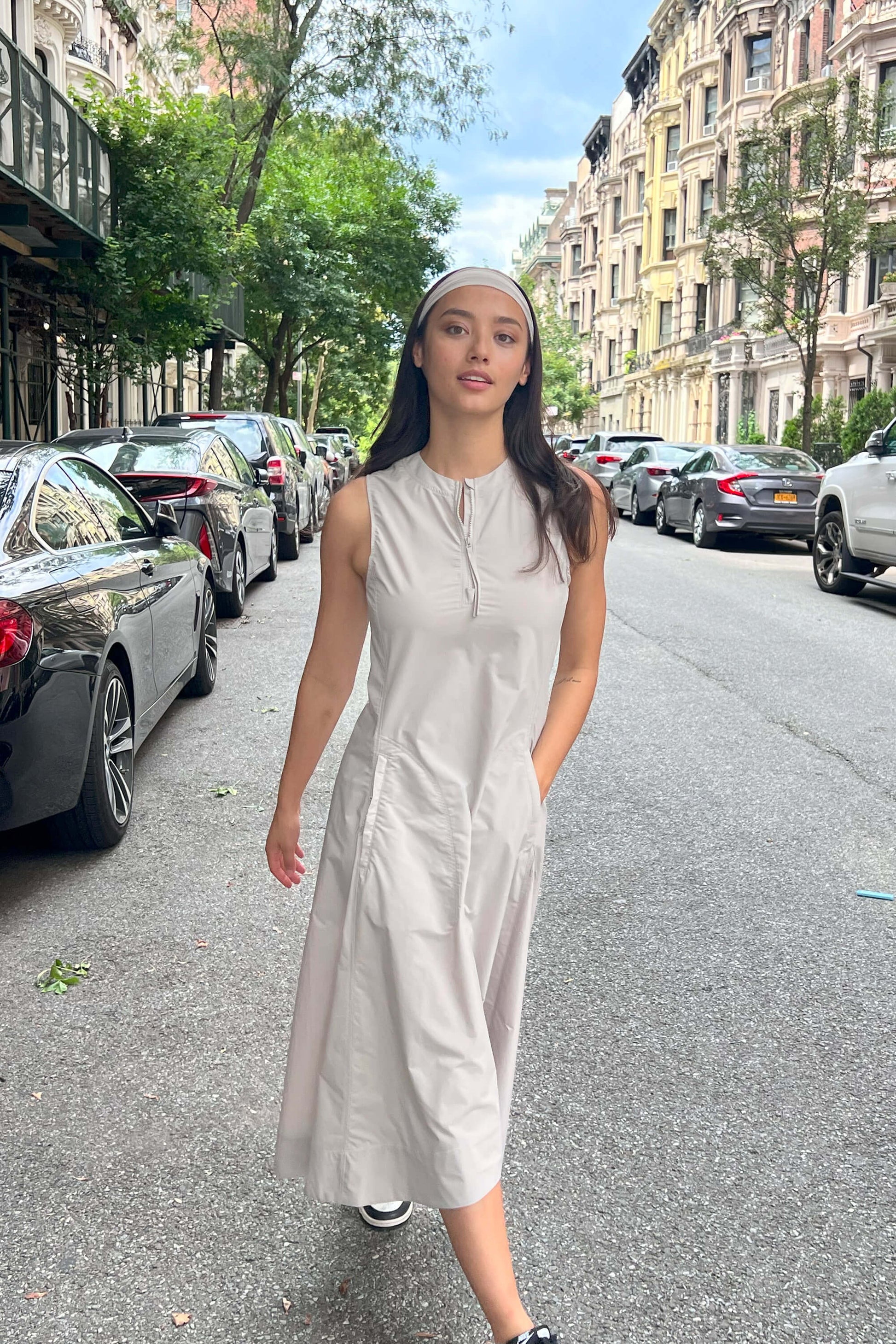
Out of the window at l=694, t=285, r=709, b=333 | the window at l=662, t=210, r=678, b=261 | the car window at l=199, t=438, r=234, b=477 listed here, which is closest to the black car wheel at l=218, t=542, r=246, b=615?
the car window at l=199, t=438, r=234, b=477

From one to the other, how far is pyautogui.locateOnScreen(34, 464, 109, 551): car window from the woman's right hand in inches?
120

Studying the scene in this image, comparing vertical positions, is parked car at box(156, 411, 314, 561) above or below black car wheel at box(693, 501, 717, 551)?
above

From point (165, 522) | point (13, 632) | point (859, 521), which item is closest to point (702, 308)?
point (859, 521)

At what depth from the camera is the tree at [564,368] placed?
75.9 m

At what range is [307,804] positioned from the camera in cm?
607

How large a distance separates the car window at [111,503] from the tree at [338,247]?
23.5 metres

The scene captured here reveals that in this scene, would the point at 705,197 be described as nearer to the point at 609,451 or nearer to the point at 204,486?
the point at 609,451

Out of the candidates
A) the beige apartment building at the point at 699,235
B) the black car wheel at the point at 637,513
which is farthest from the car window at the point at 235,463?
the beige apartment building at the point at 699,235

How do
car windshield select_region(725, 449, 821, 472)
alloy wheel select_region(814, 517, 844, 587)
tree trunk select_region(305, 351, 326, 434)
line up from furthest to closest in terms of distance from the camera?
tree trunk select_region(305, 351, 326, 434) → car windshield select_region(725, 449, 821, 472) → alloy wheel select_region(814, 517, 844, 587)

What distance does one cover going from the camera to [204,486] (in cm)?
1042

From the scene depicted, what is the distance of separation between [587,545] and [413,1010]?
0.82m

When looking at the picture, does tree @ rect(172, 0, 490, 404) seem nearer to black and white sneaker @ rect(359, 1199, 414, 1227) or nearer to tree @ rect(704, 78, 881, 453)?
tree @ rect(704, 78, 881, 453)

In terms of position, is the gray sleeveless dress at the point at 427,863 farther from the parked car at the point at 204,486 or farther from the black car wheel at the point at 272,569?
the black car wheel at the point at 272,569

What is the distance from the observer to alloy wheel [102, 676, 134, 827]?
5.17 m
